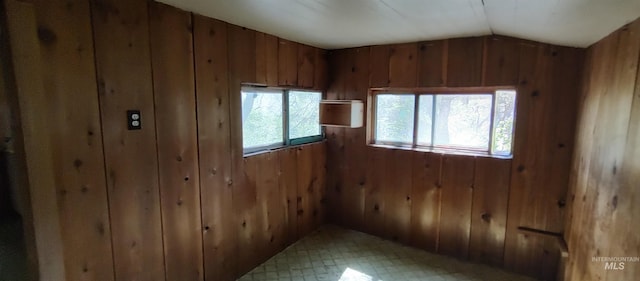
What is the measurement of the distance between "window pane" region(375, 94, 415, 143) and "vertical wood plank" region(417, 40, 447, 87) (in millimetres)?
229

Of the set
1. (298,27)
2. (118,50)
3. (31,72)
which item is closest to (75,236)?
(31,72)

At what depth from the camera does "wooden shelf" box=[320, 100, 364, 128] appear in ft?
9.74

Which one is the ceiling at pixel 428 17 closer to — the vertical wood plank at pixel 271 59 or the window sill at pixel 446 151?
the vertical wood plank at pixel 271 59

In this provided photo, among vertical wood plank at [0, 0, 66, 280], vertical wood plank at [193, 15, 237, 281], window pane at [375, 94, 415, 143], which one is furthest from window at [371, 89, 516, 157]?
vertical wood plank at [0, 0, 66, 280]

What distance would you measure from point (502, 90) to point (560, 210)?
3.47ft

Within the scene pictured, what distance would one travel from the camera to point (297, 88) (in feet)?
9.76

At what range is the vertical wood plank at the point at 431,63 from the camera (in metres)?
2.76

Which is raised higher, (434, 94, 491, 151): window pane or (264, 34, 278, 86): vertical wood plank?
(264, 34, 278, 86): vertical wood plank

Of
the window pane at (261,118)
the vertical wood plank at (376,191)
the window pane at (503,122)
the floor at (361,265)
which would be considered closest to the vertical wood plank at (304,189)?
the floor at (361,265)

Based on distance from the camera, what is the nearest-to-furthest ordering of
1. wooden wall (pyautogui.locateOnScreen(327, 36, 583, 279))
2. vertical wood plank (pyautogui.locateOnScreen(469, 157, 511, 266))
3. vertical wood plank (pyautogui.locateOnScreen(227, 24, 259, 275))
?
1. vertical wood plank (pyautogui.locateOnScreen(227, 24, 259, 275))
2. wooden wall (pyautogui.locateOnScreen(327, 36, 583, 279))
3. vertical wood plank (pyautogui.locateOnScreen(469, 157, 511, 266))

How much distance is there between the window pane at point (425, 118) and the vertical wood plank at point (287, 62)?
48.3 inches

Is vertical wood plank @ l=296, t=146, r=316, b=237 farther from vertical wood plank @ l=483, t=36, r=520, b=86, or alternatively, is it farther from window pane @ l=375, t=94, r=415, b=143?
vertical wood plank @ l=483, t=36, r=520, b=86

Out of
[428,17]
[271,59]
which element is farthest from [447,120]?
[271,59]

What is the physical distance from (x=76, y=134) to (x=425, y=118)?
2645 mm
